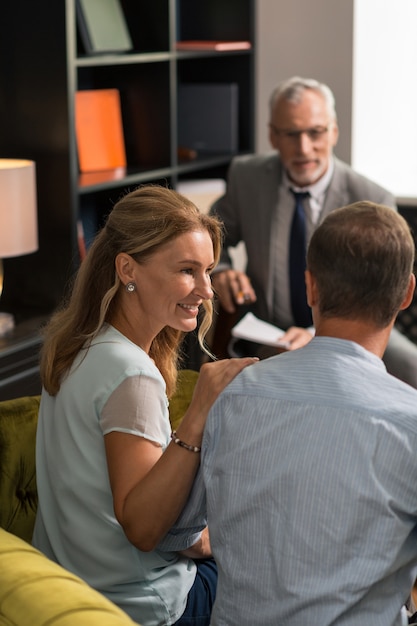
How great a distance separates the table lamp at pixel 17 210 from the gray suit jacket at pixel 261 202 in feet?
2.77

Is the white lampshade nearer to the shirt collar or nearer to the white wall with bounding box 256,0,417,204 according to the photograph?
the shirt collar

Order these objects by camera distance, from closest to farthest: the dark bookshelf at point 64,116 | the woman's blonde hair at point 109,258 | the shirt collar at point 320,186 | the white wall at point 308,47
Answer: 1. the woman's blonde hair at point 109,258
2. the dark bookshelf at point 64,116
3. the shirt collar at point 320,186
4. the white wall at point 308,47

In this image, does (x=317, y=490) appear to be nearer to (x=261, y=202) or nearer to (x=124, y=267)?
(x=124, y=267)

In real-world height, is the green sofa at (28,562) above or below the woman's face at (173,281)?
below

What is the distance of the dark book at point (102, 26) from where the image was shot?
11.9 feet

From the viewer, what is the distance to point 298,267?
3.69 metres

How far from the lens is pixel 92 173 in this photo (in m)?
3.84

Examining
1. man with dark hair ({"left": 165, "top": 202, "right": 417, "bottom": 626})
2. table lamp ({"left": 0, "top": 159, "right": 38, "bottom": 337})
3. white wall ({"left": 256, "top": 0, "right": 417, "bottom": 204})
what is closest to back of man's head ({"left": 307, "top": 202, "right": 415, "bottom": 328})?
man with dark hair ({"left": 165, "top": 202, "right": 417, "bottom": 626})

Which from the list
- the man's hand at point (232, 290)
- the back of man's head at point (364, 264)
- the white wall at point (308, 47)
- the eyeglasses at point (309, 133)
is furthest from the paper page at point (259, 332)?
the back of man's head at point (364, 264)

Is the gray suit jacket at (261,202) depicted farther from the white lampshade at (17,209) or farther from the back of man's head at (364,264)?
the back of man's head at (364,264)

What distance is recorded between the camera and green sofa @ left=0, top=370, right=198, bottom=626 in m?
1.38

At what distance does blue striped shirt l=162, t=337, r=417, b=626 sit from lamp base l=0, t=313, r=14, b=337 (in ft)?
6.04

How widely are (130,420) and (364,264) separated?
472 millimetres

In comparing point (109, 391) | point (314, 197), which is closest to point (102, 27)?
point (314, 197)
